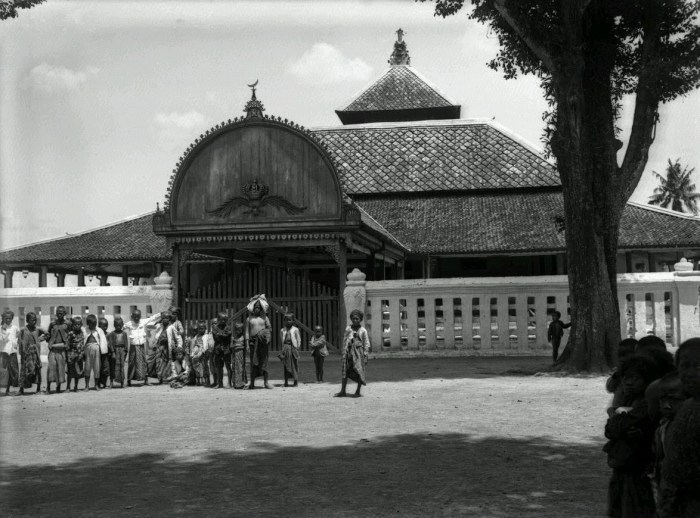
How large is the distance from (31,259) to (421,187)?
43.3 feet

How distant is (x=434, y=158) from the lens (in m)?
29.7

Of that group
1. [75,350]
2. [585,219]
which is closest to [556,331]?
[585,219]

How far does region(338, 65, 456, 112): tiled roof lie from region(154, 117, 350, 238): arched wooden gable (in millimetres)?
20072

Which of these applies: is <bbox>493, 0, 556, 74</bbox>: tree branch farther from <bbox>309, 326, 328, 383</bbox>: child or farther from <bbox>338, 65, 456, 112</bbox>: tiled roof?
<bbox>338, 65, 456, 112</bbox>: tiled roof

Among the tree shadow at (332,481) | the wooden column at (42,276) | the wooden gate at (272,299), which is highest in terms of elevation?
the wooden column at (42,276)

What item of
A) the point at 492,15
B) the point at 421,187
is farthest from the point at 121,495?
the point at 421,187

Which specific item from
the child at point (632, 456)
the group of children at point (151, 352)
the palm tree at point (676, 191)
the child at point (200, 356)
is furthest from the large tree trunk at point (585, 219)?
the palm tree at point (676, 191)

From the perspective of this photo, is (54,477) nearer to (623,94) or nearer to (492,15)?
(492,15)

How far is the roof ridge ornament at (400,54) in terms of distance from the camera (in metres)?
41.5

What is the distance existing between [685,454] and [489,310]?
556 inches

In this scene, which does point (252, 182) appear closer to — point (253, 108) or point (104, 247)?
point (253, 108)

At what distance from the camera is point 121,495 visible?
18.4ft

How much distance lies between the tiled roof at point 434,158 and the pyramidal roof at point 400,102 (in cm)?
547

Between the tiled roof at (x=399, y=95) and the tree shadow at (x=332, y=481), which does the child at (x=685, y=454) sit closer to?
the tree shadow at (x=332, y=481)
